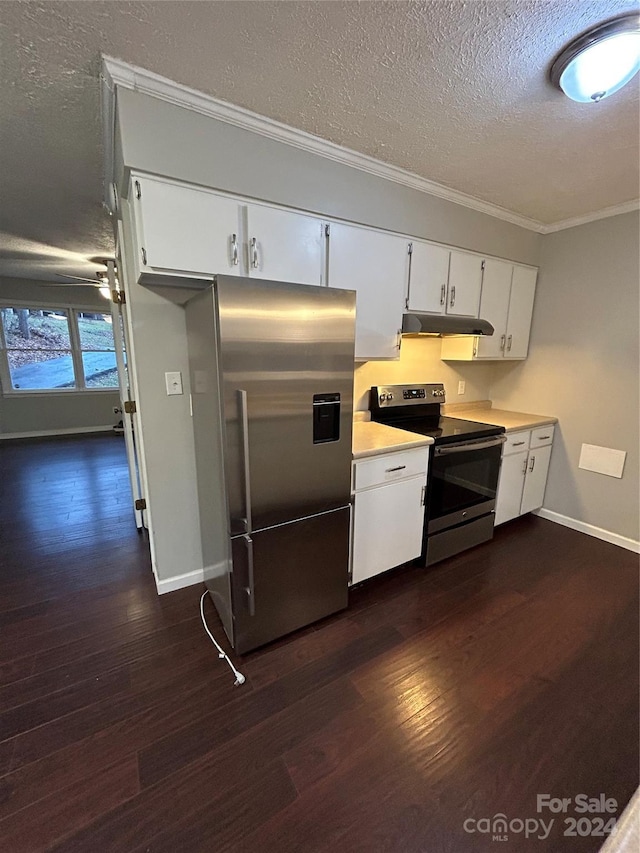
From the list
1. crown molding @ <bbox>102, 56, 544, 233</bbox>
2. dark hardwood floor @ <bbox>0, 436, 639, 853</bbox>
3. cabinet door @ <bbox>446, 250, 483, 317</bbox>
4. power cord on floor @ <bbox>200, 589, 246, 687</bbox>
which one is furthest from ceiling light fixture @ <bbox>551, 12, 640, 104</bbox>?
power cord on floor @ <bbox>200, 589, 246, 687</bbox>

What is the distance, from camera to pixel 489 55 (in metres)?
1.34

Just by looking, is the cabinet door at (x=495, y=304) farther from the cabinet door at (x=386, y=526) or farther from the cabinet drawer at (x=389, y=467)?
the cabinet door at (x=386, y=526)

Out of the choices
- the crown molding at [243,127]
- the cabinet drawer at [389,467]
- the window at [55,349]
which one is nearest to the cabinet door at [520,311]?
the crown molding at [243,127]

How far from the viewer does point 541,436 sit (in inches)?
122

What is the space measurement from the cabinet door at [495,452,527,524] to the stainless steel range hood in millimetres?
1034

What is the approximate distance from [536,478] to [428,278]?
202 cm

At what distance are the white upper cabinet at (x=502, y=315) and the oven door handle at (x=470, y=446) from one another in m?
0.74

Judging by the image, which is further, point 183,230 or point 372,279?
point 372,279

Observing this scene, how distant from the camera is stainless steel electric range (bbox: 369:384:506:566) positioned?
2422 mm

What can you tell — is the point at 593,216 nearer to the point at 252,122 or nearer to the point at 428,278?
the point at 428,278

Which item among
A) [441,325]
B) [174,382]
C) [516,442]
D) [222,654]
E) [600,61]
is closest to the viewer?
[600,61]

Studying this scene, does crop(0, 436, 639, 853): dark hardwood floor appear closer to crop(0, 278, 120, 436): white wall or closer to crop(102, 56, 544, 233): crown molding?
crop(102, 56, 544, 233): crown molding

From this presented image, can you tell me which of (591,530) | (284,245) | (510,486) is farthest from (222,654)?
(591,530)

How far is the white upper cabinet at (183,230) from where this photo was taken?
1.57 m
